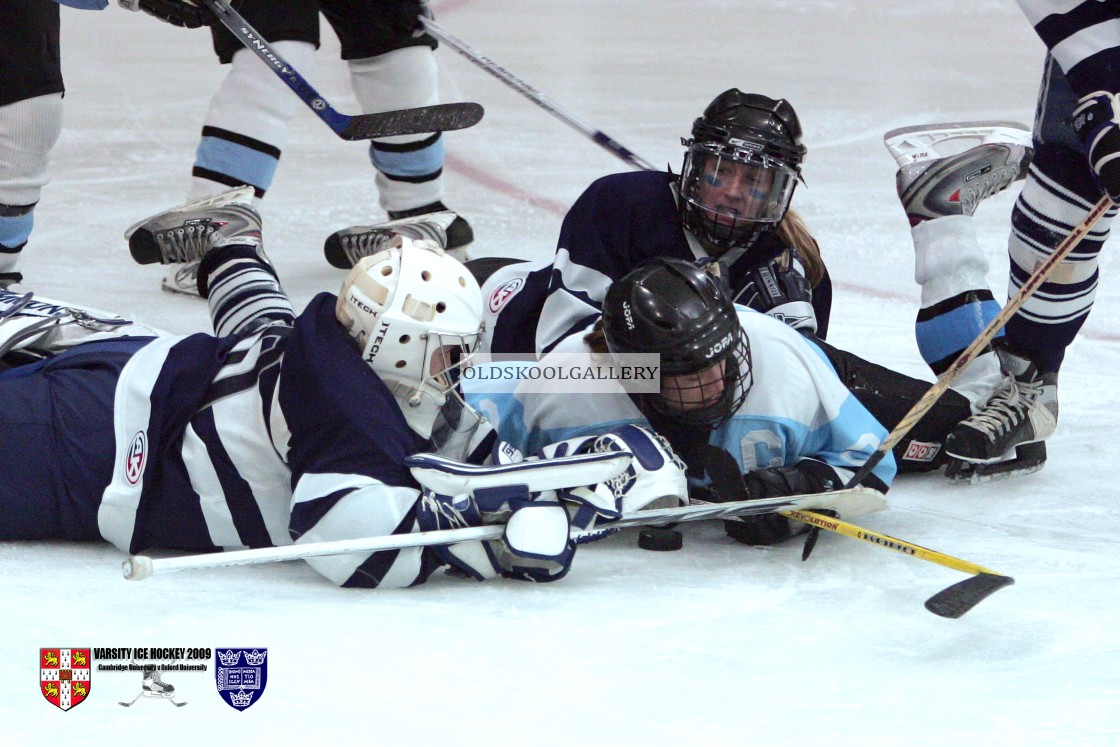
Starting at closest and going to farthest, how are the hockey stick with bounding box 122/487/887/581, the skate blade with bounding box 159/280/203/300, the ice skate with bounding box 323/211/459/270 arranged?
1. the hockey stick with bounding box 122/487/887/581
2. the ice skate with bounding box 323/211/459/270
3. the skate blade with bounding box 159/280/203/300

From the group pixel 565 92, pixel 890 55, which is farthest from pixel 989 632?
pixel 890 55

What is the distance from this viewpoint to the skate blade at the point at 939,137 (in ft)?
9.95

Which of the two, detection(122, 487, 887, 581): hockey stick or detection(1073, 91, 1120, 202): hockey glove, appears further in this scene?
detection(1073, 91, 1120, 202): hockey glove

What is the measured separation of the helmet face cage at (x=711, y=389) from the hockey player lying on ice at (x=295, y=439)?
2.9 inches

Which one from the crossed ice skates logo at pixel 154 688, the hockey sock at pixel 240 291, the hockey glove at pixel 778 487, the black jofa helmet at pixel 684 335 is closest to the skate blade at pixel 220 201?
the hockey sock at pixel 240 291

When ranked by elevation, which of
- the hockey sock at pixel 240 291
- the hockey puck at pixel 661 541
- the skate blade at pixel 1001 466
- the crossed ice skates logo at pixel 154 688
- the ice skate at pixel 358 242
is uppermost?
the hockey sock at pixel 240 291

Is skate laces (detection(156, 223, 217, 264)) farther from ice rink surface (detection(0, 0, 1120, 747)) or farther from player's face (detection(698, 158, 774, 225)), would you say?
player's face (detection(698, 158, 774, 225))

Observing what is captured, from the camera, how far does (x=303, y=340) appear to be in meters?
2.05

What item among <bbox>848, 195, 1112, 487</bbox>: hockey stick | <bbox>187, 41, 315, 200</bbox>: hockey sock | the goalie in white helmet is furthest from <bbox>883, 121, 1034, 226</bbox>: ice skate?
<bbox>187, 41, 315, 200</bbox>: hockey sock

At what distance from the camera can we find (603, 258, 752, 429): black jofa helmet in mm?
2113

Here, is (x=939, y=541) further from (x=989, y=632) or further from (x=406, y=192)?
(x=406, y=192)

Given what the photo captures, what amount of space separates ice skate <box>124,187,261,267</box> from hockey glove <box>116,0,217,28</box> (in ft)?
2.64

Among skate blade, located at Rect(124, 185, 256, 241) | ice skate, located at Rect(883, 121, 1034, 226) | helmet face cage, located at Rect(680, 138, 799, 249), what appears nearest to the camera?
helmet face cage, located at Rect(680, 138, 799, 249)

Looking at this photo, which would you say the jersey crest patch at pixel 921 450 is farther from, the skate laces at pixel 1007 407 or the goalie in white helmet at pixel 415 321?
the goalie in white helmet at pixel 415 321
